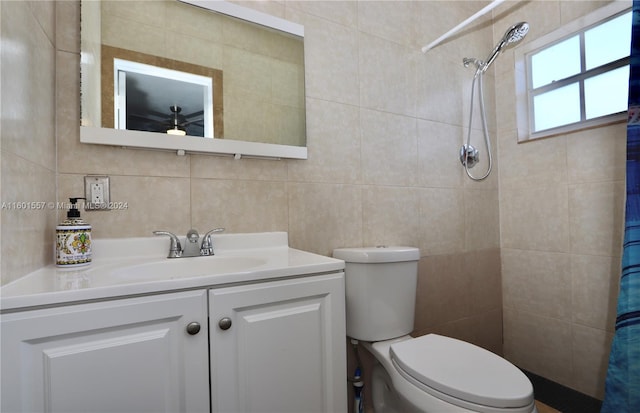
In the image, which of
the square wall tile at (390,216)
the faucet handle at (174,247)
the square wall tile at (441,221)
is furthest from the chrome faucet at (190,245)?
the square wall tile at (441,221)

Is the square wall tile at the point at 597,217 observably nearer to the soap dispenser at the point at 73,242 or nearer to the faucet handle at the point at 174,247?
the faucet handle at the point at 174,247

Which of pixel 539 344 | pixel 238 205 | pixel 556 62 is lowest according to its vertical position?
pixel 539 344

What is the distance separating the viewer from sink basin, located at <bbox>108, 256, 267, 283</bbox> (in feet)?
3.16

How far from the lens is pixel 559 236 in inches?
67.2

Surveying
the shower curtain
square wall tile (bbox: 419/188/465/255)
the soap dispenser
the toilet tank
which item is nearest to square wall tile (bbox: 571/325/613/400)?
the shower curtain

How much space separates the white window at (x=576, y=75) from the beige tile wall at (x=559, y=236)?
5 cm

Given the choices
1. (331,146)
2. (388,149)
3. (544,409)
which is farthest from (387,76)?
(544,409)

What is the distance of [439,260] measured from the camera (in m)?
1.76

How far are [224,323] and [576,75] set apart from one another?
2.09 metres

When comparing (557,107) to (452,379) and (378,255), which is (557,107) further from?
(452,379)

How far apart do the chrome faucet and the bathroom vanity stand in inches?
2.3

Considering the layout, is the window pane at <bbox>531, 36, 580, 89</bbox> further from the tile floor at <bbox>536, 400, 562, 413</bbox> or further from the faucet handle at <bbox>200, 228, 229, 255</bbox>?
the faucet handle at <bbox>200, 228, 229, 255</bbox>

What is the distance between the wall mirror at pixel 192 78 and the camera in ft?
3.52

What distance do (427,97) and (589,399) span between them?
67.7 inches
